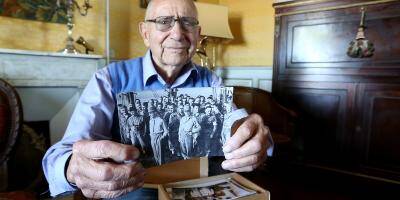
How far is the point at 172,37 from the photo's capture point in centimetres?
77

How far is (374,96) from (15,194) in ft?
→ 6.47

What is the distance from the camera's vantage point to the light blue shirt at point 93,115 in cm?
56

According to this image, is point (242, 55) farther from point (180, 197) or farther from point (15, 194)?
point (180, 197)

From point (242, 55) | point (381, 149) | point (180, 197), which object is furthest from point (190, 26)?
point (242, 55)

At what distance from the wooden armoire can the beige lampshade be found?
1.51 ft

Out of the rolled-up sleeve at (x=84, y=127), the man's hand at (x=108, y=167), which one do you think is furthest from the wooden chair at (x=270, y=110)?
the man's hand at (x=108, y=167)

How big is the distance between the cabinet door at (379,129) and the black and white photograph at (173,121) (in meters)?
1.58

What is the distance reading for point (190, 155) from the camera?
1.64 feet

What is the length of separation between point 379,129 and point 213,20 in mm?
1462

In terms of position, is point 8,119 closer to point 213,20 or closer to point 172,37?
point 172,37

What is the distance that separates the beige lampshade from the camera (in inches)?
85.0

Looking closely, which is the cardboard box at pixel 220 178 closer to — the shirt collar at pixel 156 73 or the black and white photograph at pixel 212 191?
the black and white photograph at pixel 212 191

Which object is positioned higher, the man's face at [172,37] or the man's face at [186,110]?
the man's face at [172,37]

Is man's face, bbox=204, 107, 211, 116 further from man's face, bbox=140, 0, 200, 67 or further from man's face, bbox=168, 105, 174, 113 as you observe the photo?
man's face, bbox=140, 0, 200, 67
